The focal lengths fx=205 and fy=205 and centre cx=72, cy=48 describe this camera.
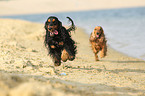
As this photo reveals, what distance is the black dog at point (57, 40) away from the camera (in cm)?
445

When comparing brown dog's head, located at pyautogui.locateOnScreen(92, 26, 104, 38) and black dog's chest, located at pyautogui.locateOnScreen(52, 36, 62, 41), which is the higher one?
brown dog's head, located at pyautogui.locateOnScreen(92, 26, 104, 38)

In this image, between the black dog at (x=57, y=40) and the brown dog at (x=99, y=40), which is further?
the brown dog at (x=99, y=40)

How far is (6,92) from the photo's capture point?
221 centimetres

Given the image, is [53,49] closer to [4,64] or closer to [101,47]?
[4,64]

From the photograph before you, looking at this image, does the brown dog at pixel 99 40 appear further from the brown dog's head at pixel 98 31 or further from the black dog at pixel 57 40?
the black dog at pixel 57 40

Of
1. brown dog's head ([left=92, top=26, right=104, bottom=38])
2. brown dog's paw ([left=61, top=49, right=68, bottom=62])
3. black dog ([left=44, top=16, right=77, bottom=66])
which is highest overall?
brown dog's head ([left=92, top=26, right=104, bottom=38])

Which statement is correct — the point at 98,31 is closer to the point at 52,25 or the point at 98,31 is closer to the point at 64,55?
the point at 64,55

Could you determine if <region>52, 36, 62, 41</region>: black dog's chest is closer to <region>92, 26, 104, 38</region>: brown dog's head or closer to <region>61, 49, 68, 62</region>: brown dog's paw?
<region>61, 49, 68, 62</region>: brown dog's paw

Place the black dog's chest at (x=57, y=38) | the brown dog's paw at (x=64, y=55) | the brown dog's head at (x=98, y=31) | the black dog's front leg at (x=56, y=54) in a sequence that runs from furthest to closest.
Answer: the brown dog's head at (x=98, y=31), the brown dog's paw at (x=64, y=55), the black dog's front leg at (x=56, y=54), the black dog's chest at (x=57, y=38)

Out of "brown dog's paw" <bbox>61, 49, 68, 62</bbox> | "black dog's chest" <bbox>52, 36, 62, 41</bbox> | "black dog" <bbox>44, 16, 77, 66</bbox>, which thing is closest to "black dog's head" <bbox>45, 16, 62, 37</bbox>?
"black dog" <bbox>44, 16, 77, 66</bbox>

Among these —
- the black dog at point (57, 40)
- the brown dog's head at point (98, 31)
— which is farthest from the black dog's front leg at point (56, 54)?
the brown dog's head at point (98, 31)

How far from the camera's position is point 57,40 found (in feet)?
15.5

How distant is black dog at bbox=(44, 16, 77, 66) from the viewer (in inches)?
175

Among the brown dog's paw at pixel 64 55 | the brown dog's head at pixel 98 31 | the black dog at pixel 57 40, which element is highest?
the brown dog's head at pixel 98 31
